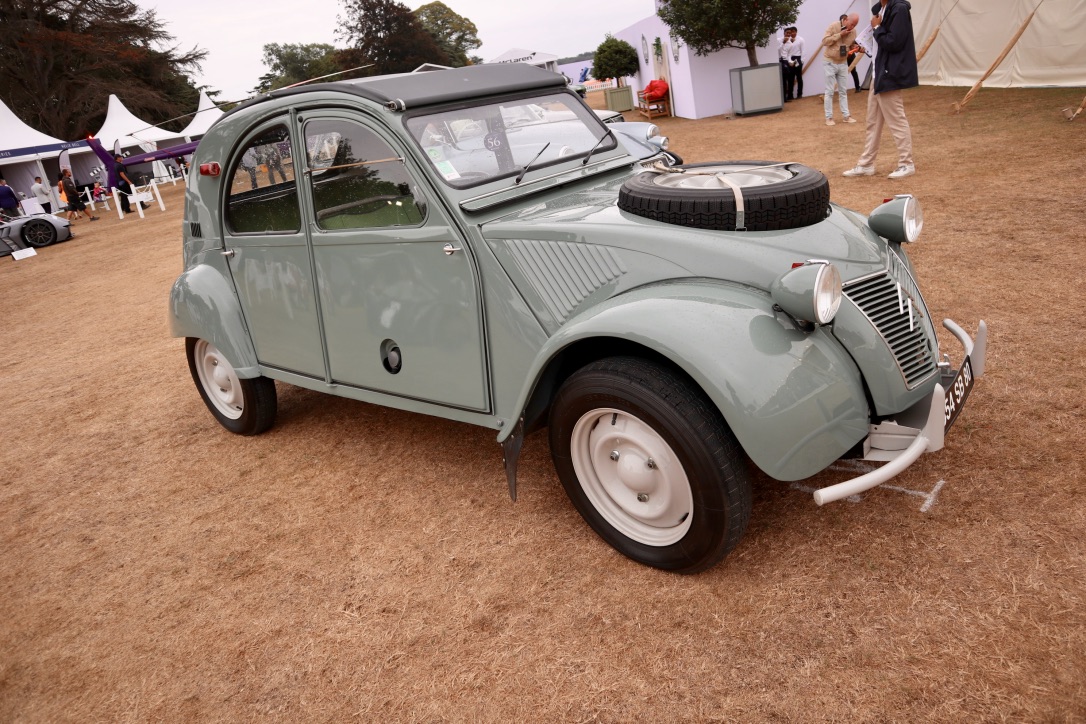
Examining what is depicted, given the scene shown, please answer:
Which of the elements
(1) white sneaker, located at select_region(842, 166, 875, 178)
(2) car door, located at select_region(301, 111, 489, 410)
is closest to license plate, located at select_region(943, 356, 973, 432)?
(2) car door, located at select_region(301, 111, 489, 410)

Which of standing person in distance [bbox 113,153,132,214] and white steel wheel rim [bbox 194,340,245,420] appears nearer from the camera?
white steel wheel rim [bbox 194,340,245,420]

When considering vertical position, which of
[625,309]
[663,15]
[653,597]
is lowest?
[653,597]

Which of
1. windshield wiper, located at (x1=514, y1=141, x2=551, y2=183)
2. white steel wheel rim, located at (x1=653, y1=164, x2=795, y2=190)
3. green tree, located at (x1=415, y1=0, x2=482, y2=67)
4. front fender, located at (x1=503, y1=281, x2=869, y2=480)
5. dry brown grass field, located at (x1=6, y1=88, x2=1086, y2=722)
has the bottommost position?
dry brown grass field, located at (x1=6, y1=88, x2=1086, y2=722)

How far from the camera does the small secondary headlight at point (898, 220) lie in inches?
117

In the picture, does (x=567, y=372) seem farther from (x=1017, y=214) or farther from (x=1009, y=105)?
(x=1009, y=105)

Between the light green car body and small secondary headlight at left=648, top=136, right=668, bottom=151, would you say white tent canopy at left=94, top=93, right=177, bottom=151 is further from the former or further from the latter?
the light green car body

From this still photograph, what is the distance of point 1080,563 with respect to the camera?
2387 millimetres

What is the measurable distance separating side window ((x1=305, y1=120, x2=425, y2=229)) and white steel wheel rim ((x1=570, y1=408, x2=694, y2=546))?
1.23 m

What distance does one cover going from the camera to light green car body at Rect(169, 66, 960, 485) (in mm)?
2367

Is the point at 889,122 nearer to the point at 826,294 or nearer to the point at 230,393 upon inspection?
the point at 826,294

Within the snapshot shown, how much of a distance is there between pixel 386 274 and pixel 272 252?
0.92 meters

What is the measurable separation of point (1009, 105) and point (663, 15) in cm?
790

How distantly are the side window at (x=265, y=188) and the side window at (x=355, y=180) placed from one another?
0.19 metres

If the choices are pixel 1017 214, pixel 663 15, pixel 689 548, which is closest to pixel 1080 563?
pixel 689 548
